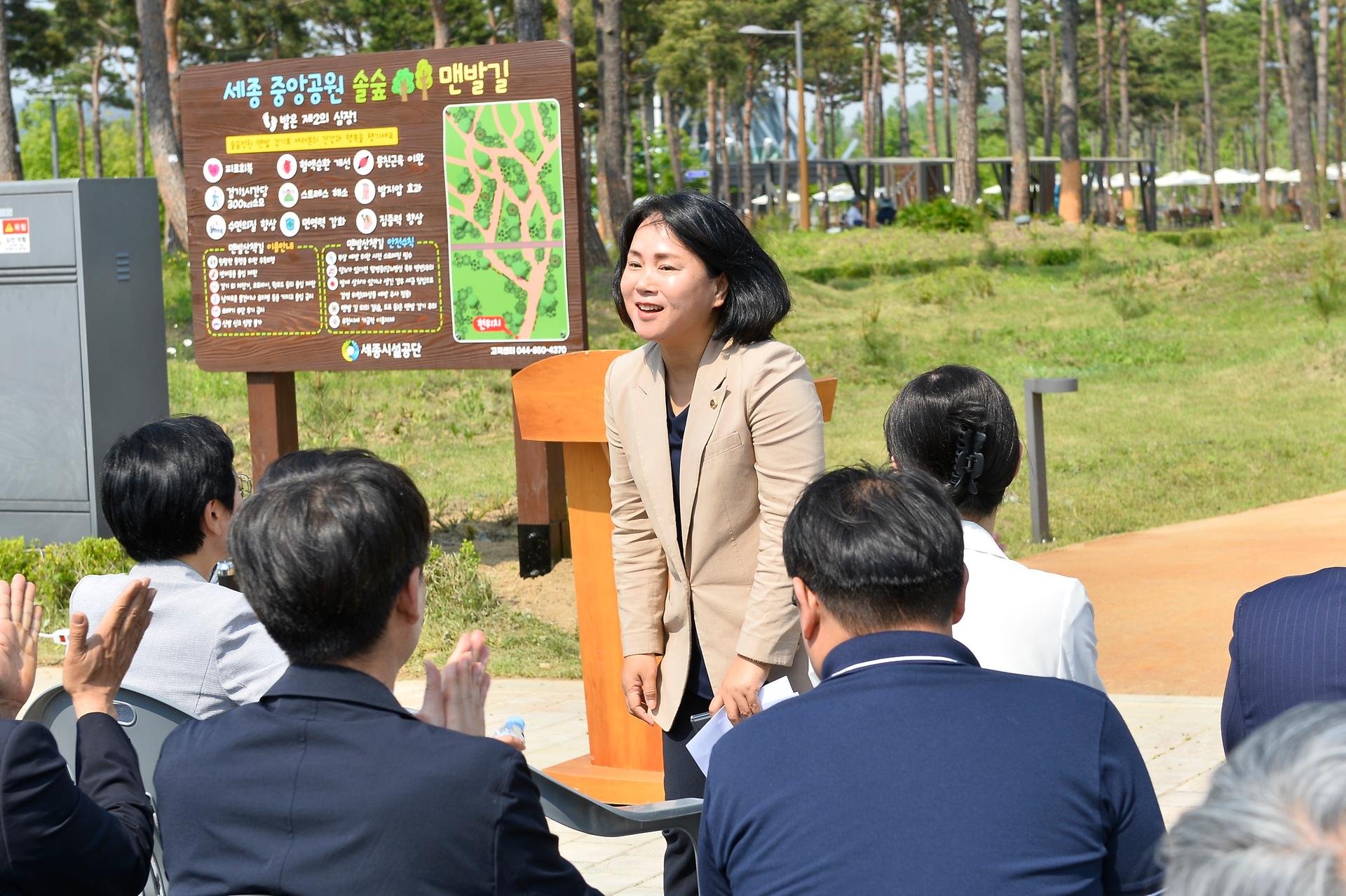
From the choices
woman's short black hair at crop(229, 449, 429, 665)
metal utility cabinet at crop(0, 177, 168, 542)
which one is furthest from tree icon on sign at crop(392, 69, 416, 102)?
woman's short black hair at crop(229, 449, 429, 665)

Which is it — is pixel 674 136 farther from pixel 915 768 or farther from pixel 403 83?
pixel 915 768

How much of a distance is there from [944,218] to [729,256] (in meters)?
27.4

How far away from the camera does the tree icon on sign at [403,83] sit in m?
7.07

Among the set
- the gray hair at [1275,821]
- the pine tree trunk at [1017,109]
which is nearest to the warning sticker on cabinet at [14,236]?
the gray hair at [1275,821]

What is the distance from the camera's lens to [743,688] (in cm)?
285

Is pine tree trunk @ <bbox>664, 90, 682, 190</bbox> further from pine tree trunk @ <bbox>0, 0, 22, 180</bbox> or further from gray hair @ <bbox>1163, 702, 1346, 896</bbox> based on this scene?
gray hair @ <bbox>1163, 702, 1346, 896</bbox>

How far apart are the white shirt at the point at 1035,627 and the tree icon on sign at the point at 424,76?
5.32m

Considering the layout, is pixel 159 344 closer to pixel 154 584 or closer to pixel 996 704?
pixel 154 584

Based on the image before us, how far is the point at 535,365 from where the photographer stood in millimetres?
4188

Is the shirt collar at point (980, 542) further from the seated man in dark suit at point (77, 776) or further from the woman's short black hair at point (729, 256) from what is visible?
the seated man in dark suit at point (77, 776)

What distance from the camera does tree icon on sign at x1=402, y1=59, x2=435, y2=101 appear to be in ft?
23.0

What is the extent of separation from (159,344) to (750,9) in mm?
44108

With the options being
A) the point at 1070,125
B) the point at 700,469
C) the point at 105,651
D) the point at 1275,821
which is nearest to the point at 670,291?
the point at 700,469

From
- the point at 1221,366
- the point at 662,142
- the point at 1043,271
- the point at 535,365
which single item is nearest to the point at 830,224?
the point at 662,142
